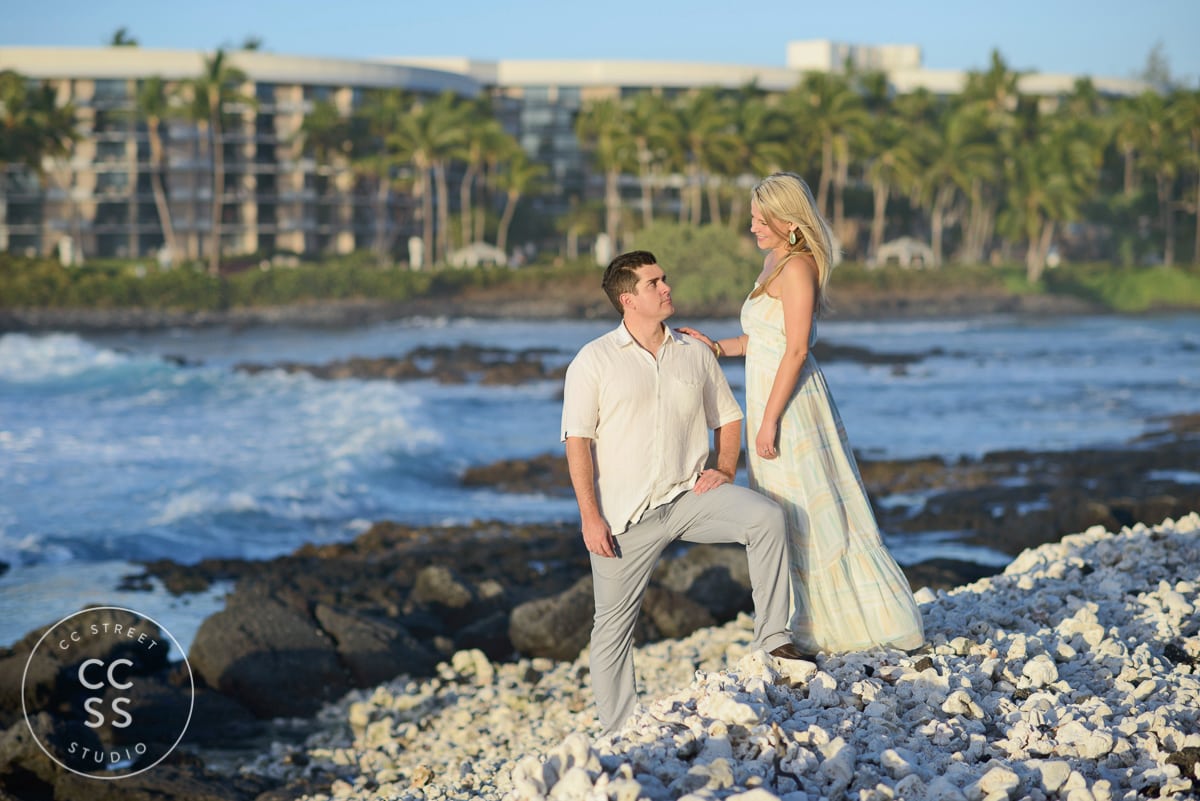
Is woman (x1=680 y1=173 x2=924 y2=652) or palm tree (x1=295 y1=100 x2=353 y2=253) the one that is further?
palm tree (x1=295 y1=100 x2=353 y2=253)

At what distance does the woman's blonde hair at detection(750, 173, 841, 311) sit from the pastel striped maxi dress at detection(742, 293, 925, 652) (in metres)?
0.28

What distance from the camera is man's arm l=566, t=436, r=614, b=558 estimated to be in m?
5.47

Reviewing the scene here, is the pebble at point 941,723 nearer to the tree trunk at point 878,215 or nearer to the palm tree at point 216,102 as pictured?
the palm tree at point 216,102

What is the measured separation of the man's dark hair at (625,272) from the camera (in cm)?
547

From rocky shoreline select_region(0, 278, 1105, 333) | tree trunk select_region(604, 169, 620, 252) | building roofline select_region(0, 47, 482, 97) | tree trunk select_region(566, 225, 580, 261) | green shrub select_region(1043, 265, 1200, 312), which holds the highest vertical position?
building roofline select_region(0, 47, 482, 97)

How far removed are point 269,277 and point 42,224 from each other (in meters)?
14.3

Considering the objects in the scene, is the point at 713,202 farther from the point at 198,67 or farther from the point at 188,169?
the point at 198,67

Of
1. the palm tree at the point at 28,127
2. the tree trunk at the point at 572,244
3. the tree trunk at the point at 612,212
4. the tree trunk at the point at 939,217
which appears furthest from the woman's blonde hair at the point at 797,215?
the tree trunk at the point at 572,244

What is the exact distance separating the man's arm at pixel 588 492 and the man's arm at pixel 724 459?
1.42 feet

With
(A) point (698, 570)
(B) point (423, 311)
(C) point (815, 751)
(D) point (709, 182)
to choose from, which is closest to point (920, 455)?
(A) point (698, 570)

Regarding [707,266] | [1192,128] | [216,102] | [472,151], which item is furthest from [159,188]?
[1192,128]

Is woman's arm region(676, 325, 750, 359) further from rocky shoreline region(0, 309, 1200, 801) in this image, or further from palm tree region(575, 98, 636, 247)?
palm tree region(575, 98, 636, 247)

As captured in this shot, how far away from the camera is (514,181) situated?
7375 cm

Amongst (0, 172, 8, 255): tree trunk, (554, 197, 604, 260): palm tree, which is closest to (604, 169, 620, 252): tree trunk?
(554, 197, 604, 260): palm tree
